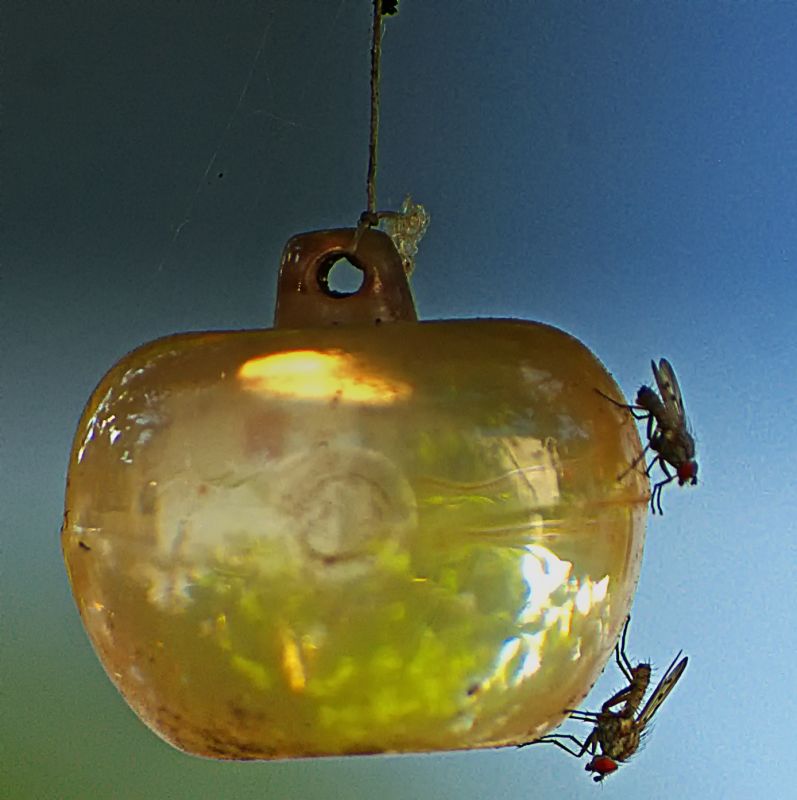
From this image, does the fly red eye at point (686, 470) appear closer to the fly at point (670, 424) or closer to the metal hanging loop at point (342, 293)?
the fly at point (670, 424)

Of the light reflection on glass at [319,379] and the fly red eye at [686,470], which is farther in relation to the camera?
the fly red eye at [686,470]

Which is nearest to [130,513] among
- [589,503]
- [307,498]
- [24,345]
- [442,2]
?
[307,498]

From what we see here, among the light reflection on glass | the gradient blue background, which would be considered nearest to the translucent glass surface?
the light reflection on glass

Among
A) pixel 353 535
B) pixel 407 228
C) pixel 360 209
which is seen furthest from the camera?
pixel 360 209

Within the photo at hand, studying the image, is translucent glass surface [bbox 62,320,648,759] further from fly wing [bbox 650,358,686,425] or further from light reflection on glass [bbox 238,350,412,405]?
fly wing [bbox 650,358,686,425]

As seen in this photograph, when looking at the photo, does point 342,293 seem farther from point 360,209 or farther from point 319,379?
point 360,209

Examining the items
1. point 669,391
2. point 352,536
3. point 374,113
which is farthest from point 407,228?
point 352,536

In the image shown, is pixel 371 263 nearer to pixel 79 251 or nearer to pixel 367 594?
pixel 367 594

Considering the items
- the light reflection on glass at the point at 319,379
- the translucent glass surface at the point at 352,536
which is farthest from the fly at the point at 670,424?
the light reflection on glass at the point at 319,379
